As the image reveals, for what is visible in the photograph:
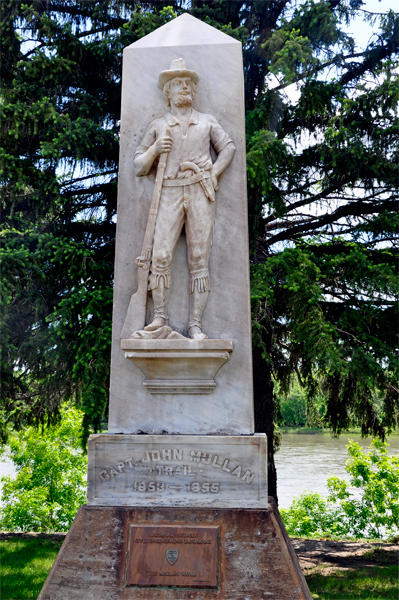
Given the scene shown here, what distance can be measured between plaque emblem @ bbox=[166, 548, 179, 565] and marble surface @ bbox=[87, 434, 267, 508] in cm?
31

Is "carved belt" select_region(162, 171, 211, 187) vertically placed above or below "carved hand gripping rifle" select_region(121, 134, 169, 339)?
above

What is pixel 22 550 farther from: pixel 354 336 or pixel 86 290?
pixel 354 336

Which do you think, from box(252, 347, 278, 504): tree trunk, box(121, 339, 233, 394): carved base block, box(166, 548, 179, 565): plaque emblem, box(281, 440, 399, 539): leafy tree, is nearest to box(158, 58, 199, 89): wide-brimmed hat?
box(121, 339, 233, 394): carved base block

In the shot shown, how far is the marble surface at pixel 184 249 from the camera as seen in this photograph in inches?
164

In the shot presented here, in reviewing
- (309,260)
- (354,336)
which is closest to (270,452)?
(354,336)

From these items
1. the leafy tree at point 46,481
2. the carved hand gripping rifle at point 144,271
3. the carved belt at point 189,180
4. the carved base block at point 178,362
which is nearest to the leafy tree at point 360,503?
the leafy tree at point 46,481

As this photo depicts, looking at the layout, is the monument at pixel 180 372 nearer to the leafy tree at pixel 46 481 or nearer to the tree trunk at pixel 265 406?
the tree trunk at pixel 265 406

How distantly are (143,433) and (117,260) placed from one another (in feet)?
4.37

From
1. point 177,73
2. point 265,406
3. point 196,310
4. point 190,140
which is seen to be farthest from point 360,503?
point 177,73

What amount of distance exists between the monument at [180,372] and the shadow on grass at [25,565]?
10.5ft

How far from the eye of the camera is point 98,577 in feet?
11.8

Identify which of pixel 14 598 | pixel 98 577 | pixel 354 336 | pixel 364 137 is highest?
pixel 364 137

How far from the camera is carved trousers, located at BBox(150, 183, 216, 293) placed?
4.34 m

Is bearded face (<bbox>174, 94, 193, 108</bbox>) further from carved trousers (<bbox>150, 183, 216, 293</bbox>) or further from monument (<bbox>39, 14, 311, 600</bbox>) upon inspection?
carved trousers (<bbox>150, 183, 216, 293</bbox>)
